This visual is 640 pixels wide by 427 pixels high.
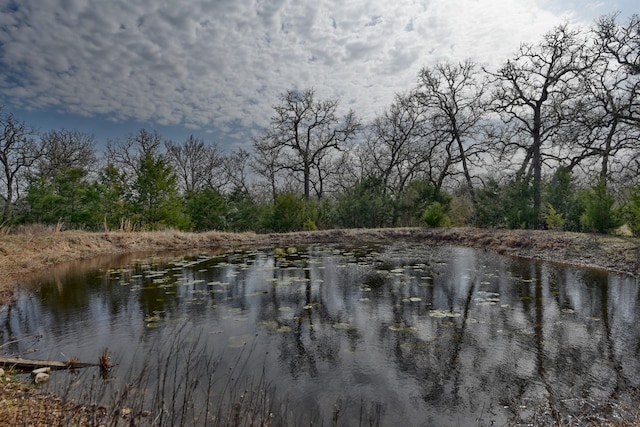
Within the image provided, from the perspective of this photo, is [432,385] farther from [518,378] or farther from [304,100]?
[304,100]

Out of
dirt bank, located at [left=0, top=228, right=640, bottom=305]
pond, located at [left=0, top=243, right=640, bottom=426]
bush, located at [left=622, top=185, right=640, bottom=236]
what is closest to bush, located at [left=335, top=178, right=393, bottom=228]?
dirt bank, located at [left=0, top=228, right=640, bottom=305]

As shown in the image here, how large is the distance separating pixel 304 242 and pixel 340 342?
507 inches

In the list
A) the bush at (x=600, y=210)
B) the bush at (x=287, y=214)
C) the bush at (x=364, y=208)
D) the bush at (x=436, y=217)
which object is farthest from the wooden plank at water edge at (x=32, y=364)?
the bush at (x=364, y=208)

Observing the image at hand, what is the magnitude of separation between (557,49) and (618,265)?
35.4ft

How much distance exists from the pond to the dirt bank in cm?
112

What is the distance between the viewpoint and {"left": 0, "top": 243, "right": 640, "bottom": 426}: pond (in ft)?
10.7

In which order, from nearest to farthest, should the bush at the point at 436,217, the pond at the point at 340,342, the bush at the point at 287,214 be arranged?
the pond at the point at 340,342 → the bush at the point at 436,217 → the bush at the point at 287,214

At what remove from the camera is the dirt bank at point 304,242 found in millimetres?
9555

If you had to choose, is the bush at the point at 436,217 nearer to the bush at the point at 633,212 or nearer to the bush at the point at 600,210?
the bush at the point at 600,210

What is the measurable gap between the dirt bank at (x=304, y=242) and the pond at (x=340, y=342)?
3.68 ft

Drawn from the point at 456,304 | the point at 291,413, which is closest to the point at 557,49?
the point at 456,304

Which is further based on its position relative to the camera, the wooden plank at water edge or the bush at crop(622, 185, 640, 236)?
the bush at crop(622, 185, 640, 236)

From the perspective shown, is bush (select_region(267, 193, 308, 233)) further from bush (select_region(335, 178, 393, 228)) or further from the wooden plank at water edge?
the wooden plank at water edge

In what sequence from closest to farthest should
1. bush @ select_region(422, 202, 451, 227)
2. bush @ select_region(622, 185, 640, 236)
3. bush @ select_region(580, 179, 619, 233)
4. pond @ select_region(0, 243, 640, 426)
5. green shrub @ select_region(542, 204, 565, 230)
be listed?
pond @ select_region(0, 243, 640, 426) < bush @ select_region(622, 185, 640, 236) < bush @ select_region(580, 179, 619, 233) < green shrub @ select_region(542, 204, 565, 230) < bush @ select_region(422, 202, 451, 227)
